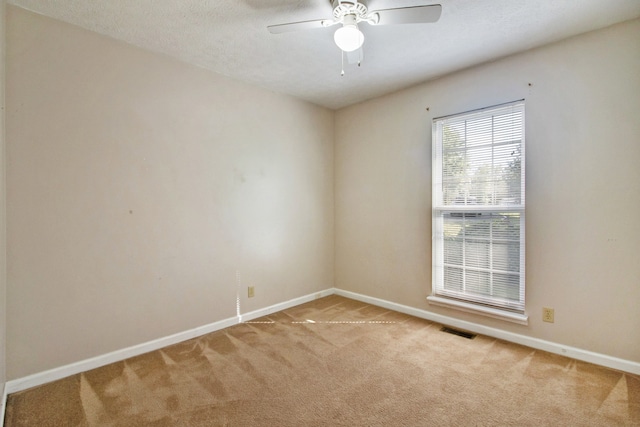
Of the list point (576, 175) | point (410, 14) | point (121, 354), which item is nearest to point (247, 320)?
point (121, 354)

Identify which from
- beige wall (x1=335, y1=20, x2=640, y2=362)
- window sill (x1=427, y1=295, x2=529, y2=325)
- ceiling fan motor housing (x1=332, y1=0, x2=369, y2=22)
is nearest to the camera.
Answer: ceiling fan motor housing (x1=332, y1=0, x2=369, y2=22)

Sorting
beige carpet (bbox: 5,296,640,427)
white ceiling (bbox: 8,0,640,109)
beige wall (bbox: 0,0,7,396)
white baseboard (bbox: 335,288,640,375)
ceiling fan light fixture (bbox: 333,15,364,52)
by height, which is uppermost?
white ceiling (bbox: 8,0,640,109)

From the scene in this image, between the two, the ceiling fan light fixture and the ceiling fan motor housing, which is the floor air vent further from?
the ceiling fan motor housing

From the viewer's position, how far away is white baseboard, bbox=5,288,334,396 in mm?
2072

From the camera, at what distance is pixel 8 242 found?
202 centimetres

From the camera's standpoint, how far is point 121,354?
246cm

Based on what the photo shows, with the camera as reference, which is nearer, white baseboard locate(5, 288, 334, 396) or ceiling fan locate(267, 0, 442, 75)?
ceiling fan locate(267, 0, 442, 75)

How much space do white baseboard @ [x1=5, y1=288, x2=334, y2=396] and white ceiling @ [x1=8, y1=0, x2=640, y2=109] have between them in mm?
2482

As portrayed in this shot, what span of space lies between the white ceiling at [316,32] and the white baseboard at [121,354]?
97.7 inches

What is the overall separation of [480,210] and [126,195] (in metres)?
3.12

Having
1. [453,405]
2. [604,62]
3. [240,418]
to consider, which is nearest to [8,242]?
[240,418]

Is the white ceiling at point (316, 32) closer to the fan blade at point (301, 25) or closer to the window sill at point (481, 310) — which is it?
the fan blade at point (301, 25)

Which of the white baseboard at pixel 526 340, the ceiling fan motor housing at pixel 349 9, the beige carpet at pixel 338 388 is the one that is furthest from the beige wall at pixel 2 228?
the white baseboard at pixel 526 340

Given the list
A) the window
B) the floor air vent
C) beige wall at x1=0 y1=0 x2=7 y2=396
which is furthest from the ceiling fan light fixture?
the floor air vent
